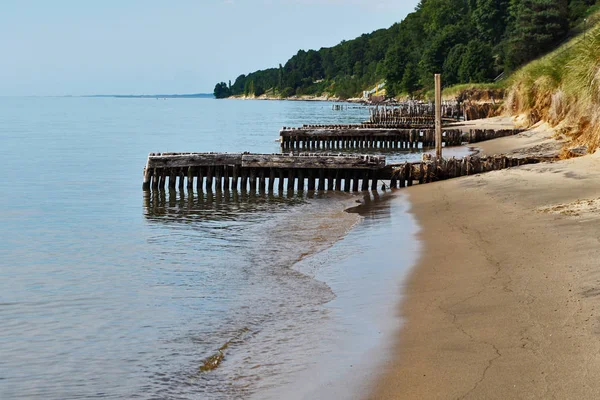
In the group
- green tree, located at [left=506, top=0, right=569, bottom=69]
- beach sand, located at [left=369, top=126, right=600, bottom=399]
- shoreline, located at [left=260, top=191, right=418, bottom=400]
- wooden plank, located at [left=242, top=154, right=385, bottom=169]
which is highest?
green tree, located at [left=506, top=0, right=569, bottom=69]

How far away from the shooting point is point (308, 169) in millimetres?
26641

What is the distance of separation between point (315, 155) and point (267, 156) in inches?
65.6

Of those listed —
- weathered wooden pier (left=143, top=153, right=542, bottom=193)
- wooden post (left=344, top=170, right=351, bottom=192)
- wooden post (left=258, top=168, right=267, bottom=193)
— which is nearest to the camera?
weathered wooden pier (left=143, top=153, right=542, bottom=193)

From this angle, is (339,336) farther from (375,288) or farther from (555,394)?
(555,394)

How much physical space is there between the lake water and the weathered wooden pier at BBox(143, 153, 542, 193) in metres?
1.60

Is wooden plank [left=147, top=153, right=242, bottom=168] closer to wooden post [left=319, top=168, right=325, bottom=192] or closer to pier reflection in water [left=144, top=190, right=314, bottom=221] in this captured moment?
pier reflection in water [left=144, top=190, right=314, bottom=221]

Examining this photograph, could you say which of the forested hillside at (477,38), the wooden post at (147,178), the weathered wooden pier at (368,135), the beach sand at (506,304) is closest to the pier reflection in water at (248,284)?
the beach sand at (506,304)

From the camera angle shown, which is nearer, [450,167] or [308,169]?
[450,167]

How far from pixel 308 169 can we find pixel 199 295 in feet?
47.9

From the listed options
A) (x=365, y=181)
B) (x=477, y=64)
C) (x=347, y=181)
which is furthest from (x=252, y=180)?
(x=477, y=64)

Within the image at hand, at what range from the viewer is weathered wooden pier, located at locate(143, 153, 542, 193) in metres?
25.0

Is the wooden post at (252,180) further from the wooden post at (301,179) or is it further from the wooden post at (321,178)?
the wooden post at (321,178)

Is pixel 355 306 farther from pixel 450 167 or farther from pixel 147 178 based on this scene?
pixel 147 178

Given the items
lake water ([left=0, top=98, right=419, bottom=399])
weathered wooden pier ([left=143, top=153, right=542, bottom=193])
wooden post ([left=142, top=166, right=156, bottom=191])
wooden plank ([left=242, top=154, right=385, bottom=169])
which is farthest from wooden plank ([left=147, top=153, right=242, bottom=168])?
lake water ([left=0, top=98, right=419, bottom=399])
